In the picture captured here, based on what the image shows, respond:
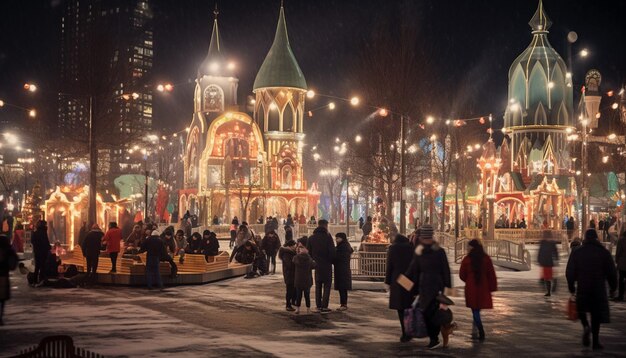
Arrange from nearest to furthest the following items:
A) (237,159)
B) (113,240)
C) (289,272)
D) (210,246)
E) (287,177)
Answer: (289,272) < (113,240) < (210,246) < (237,159) < (287,177)

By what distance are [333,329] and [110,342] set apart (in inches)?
138

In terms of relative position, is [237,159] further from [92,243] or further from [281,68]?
[92,243]

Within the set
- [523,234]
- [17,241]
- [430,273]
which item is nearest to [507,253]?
[17,241]

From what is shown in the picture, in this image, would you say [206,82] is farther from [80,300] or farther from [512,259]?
[80,300]

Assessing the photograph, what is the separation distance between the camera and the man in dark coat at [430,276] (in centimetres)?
1152

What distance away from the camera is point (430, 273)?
1160 centimetres

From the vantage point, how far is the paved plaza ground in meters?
11.3

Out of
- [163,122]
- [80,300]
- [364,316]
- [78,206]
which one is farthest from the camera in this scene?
[163,122]

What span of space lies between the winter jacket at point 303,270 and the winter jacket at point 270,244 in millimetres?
10063

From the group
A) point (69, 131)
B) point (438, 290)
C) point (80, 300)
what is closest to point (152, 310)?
point (80, 300)

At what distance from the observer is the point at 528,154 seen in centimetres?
8106

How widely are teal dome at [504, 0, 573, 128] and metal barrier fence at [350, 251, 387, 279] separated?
61562 mm

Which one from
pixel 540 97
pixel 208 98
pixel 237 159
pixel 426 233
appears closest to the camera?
pixel 426 233

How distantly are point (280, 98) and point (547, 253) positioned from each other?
58219 millimetres
